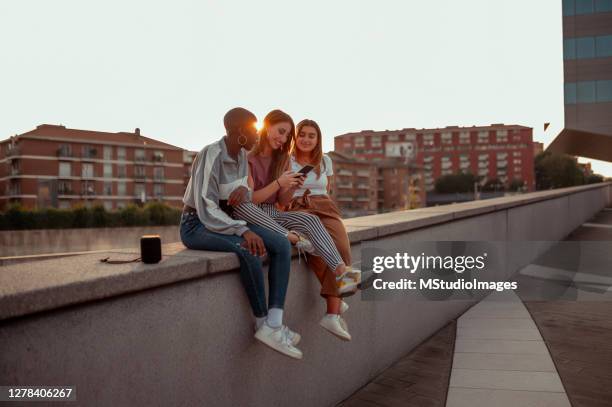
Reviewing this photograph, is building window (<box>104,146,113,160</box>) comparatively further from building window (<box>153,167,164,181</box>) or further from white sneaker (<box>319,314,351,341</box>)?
white sneaker (<box>319,314,351,341</box>)

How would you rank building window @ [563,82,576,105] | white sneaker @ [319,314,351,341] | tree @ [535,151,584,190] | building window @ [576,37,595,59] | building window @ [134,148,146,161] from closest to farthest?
white sneaker @ [319,314,351,341] → building window @ [576,37,595,59] → building window @ [563,82,576,105] → building window @ [134,148,146,161] → tree @ [535,151,584,190]

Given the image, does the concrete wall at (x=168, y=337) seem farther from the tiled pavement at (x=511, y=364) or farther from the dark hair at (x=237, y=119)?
the dark hair at (x=237, y=119)

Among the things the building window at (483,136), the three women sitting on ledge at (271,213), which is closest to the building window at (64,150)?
the three women sitting on ledge at (271,213)

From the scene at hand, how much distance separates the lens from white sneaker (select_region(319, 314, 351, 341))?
3305 mm

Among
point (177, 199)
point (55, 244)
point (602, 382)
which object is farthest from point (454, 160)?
point (602, 382)

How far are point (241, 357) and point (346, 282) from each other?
0.84 m

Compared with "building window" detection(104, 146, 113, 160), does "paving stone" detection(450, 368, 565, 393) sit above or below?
below

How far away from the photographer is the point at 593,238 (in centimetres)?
1301

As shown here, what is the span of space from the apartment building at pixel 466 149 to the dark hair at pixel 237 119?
13706 cm

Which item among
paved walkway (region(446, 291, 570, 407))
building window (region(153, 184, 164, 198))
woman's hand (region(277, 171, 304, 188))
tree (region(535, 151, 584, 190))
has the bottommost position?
paved walkway (region(446, 291, 570, 407))

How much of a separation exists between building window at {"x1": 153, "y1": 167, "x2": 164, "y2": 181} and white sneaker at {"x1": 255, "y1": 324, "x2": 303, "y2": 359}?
80624mm

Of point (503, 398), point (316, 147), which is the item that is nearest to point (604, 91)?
point (503, 398)

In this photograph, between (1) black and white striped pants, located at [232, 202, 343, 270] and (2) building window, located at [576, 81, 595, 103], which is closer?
(1) black and white striped pants, located at [232, 202, 343, 270]

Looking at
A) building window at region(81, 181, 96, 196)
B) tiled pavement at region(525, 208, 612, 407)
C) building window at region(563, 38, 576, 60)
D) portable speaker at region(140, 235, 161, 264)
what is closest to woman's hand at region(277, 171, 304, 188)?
portable speaker at region(140, 235, 161, 264)
